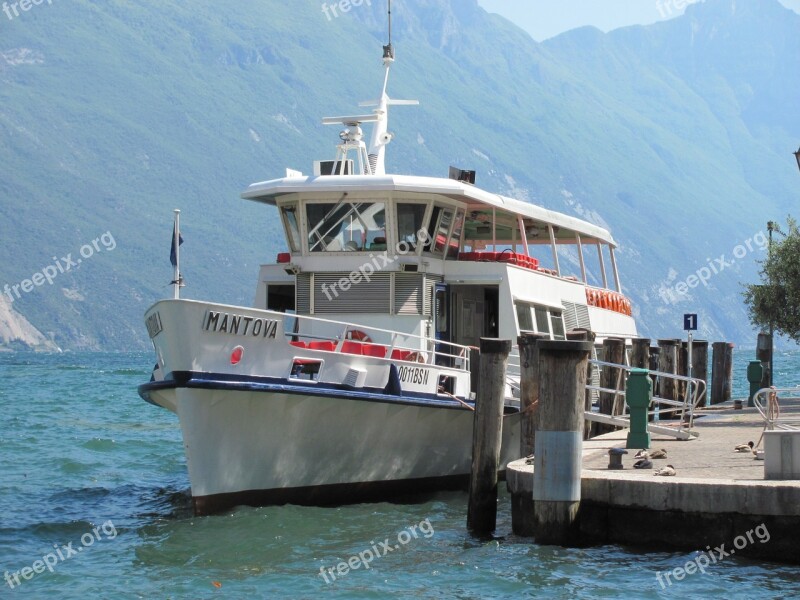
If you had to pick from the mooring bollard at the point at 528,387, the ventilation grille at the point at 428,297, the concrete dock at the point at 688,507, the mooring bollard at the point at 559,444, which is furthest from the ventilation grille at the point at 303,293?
the mooring bollard at the point at 559,444

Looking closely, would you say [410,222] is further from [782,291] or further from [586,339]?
[782,291]

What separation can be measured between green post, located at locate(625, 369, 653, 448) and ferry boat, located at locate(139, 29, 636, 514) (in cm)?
285

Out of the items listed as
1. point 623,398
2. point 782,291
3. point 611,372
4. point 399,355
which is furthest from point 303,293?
point 782,291

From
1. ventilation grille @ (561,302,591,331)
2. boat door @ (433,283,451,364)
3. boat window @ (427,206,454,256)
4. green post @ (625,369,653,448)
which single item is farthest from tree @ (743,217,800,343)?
green post @ (625,369,653,448)

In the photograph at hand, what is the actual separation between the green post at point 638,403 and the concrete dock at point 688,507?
4.93 feet

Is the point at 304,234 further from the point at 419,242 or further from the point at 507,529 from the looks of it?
the point at 507,529

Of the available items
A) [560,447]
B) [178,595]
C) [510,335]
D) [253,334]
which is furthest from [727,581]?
[510,335]

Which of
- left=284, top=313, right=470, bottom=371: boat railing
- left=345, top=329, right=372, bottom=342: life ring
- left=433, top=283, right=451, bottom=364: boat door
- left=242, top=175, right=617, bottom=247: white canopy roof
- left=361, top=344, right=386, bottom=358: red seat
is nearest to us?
left=284, top=313, right=470, bottom=371: boat railing

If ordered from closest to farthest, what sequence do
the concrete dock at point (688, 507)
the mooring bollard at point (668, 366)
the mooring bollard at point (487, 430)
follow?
the concrete dock at point (688, 507) < the mooring bollard at point (487, 430) < the mooring bollard at point (668, 366)

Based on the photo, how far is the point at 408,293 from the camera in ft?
65.2

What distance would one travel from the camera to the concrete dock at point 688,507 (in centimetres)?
1242

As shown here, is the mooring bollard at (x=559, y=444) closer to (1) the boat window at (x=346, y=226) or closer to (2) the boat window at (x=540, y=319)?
(1) the boat window at (x=346, y=226)

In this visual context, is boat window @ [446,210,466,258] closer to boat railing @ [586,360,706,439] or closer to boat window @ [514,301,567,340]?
boat window @ [514,301,567,340]

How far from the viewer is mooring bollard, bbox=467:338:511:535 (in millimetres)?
14625
